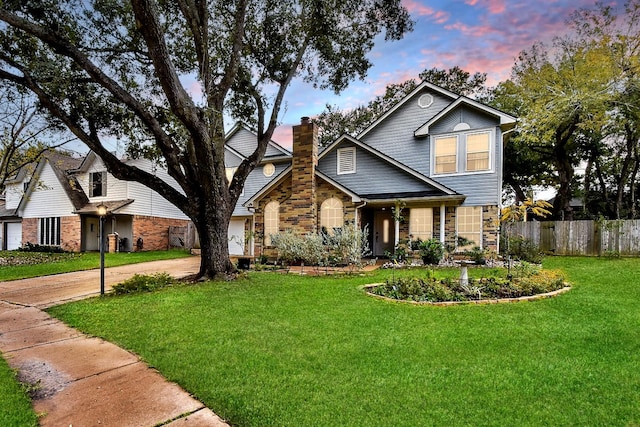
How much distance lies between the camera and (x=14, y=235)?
1075 inches

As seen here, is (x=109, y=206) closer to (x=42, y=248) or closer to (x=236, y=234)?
(x=42, y=248)

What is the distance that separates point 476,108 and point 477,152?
1851 mm

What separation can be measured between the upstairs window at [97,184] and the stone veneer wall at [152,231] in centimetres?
319

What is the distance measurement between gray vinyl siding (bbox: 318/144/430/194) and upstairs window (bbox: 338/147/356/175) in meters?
0.15

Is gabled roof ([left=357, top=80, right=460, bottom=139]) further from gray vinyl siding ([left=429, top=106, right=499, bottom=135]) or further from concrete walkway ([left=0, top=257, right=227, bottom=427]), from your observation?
concrete walkway ([left=0, top=257, right=227, bottom=427])

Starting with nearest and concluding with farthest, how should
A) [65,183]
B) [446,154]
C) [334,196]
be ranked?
1. [334,196]
2. [446,154]
3. [65,183]

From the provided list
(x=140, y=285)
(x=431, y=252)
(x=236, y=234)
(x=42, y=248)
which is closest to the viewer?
(x=140, y=285)

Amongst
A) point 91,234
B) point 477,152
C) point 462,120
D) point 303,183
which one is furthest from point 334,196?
point 91,234

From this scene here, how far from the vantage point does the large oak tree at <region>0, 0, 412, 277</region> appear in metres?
8.80

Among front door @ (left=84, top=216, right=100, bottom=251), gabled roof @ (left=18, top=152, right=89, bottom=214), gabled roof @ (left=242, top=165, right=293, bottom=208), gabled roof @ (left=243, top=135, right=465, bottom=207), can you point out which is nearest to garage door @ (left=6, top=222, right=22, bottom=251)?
gabled roof @ (left=18, top=152, right=89, bottom=214)

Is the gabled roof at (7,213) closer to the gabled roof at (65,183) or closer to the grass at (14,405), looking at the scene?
the gabled roof at (65,183)

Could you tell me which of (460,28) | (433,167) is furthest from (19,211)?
(460,28)

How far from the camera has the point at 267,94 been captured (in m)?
12.7

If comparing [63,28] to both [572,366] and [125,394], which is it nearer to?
[125,394]
